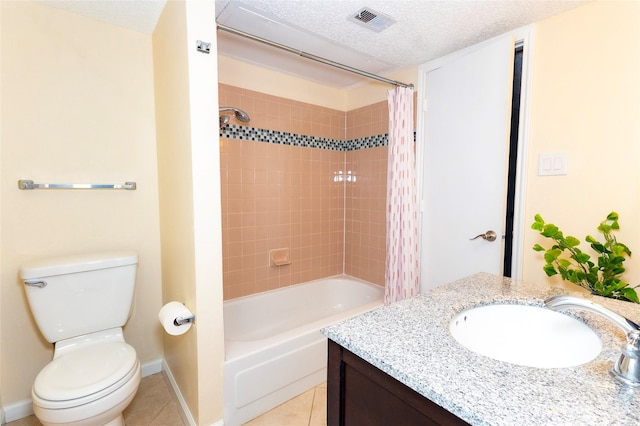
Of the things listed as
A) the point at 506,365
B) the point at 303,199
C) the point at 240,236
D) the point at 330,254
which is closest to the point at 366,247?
the point at 330,254

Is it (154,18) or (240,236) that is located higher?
(154,18)

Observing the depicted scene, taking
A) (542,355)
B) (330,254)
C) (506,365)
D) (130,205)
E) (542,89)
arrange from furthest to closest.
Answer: (330,254) → (130,205) → (542,89) → (542,355) → (506,365)

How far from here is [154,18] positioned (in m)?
1.72

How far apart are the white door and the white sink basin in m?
0.96

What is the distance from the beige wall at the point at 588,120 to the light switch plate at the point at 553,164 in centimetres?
2

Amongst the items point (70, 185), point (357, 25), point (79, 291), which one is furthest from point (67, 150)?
point (357, 25)

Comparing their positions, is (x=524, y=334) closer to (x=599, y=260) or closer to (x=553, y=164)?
(x=599, y=260)

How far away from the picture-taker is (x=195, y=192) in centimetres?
137

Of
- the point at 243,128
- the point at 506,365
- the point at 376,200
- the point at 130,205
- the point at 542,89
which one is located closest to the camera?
the point at 506,365

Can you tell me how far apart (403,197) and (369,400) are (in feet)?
5.27

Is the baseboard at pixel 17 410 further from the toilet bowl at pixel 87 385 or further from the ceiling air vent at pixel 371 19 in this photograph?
the ceiling air vent at pixel 371 19

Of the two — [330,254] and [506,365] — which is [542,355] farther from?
[330,254]

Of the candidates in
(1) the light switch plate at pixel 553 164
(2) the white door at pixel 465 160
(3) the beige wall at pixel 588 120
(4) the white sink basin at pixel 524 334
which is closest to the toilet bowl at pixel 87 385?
(4) the white sink basin at pixel 524 334

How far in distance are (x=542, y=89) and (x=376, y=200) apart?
53.7 inches
